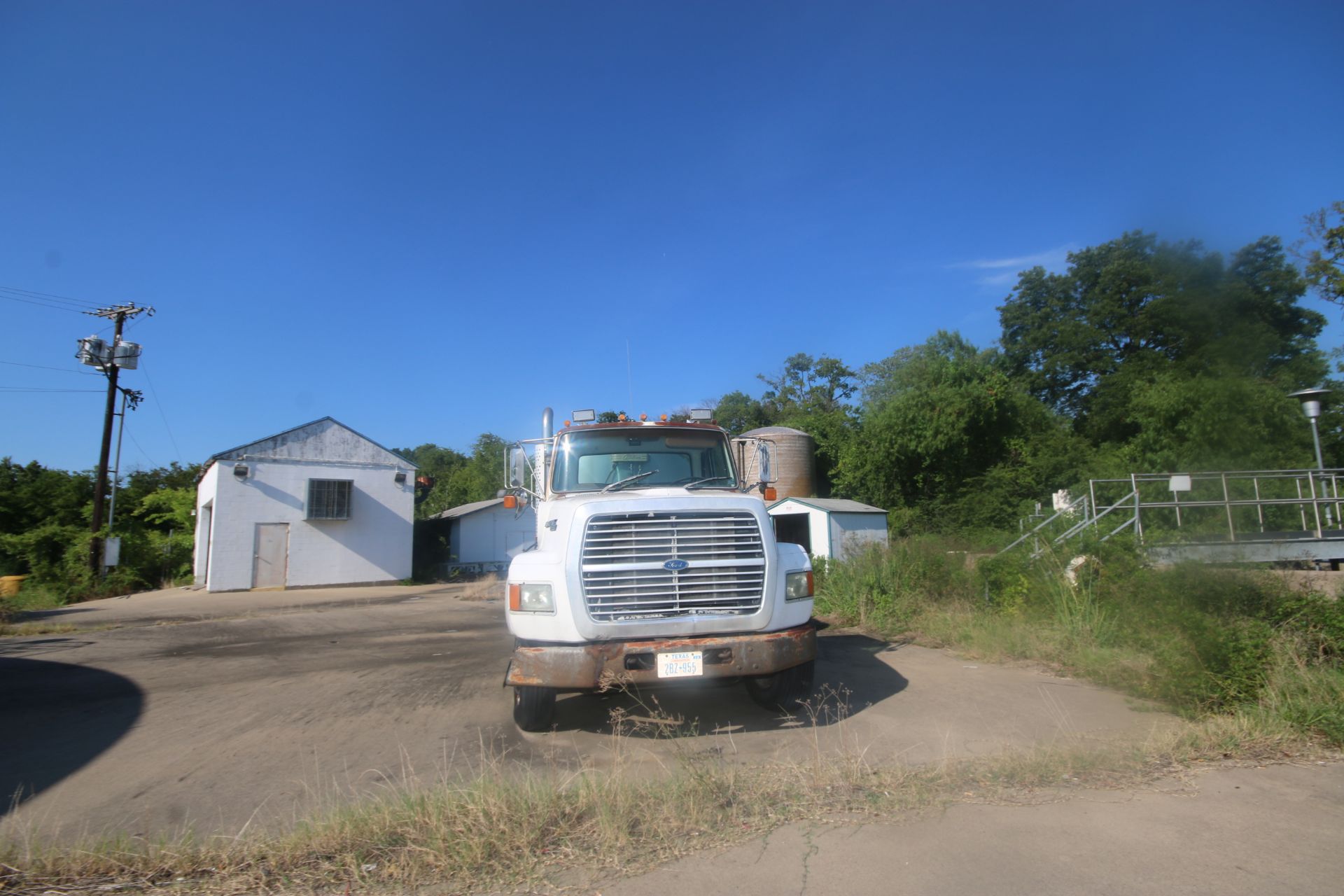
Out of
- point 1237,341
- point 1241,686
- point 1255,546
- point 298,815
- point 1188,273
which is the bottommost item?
point 298,815

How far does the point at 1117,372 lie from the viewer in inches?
851

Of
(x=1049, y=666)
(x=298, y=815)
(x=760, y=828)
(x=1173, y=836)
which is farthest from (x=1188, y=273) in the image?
(x=298, y=815)

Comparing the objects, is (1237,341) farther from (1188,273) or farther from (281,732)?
(281,732)

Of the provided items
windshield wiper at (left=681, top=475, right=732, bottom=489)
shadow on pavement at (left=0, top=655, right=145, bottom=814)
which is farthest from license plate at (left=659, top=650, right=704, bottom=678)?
shadow on pavement at (left=0, top=655, right=145, bottom=814)

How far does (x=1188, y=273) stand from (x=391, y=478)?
23.6m

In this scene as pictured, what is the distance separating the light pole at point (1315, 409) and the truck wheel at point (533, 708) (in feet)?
41.0

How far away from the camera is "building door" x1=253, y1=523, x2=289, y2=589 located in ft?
74.6

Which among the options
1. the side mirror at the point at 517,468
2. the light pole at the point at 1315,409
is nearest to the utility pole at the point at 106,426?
the side mirror at the point at 517,468

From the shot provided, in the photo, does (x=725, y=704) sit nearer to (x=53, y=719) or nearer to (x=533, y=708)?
(x=533, y=708)

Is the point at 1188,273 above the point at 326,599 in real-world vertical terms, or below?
above

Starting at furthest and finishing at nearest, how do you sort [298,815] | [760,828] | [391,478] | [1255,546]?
[391,478] → [1255,546] → [298,815] → [760,828]

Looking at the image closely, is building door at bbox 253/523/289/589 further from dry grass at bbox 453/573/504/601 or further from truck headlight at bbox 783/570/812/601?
truck headlight at bbox 783/570/812/601

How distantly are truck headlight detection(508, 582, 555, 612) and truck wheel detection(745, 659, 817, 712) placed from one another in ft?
5.88

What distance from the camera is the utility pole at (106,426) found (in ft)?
75.6
